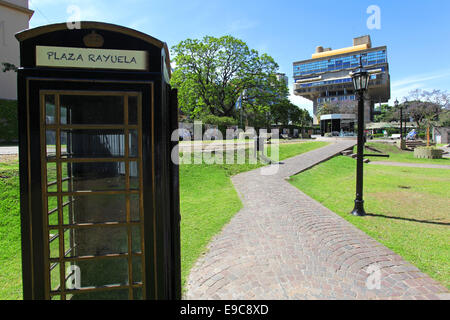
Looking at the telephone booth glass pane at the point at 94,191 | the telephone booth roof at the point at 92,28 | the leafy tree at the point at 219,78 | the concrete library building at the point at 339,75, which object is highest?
the concrete library building at the point at 339,75

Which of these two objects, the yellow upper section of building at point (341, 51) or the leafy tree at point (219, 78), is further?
the yellow upper section of building at point (341, 51)

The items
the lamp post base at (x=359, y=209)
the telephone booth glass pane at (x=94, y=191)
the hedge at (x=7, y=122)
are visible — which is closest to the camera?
the telephone booth glass pane at (x=94, y=191)

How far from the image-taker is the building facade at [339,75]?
86375 mm

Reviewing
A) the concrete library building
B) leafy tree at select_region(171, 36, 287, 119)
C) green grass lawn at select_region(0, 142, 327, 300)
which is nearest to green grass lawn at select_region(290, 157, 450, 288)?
green grass lawn at select_region(0, 142, 327, 300)

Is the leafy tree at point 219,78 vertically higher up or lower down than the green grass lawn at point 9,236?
higher up

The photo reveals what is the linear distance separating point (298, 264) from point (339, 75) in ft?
336

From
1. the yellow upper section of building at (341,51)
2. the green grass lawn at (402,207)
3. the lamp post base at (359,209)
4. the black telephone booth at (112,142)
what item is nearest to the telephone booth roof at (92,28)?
the black telephone booth at (112,142)

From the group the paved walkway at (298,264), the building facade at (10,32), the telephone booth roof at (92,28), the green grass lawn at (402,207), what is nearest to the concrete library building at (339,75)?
the building facade at (10,32)

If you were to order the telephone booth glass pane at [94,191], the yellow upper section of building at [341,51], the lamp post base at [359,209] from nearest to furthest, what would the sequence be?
1. the telephone booth glass pane at [94,191]
2. the lamp post base at [359,209]
3. the yellow upper section of building at [341,51]

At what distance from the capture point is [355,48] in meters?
99.0

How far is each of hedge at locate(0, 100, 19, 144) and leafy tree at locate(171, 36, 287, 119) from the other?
48.7ft

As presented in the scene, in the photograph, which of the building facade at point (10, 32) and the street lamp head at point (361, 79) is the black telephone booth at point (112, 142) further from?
the building facade at point (10, 32)

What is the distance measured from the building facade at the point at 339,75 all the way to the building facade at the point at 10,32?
80.2 m
